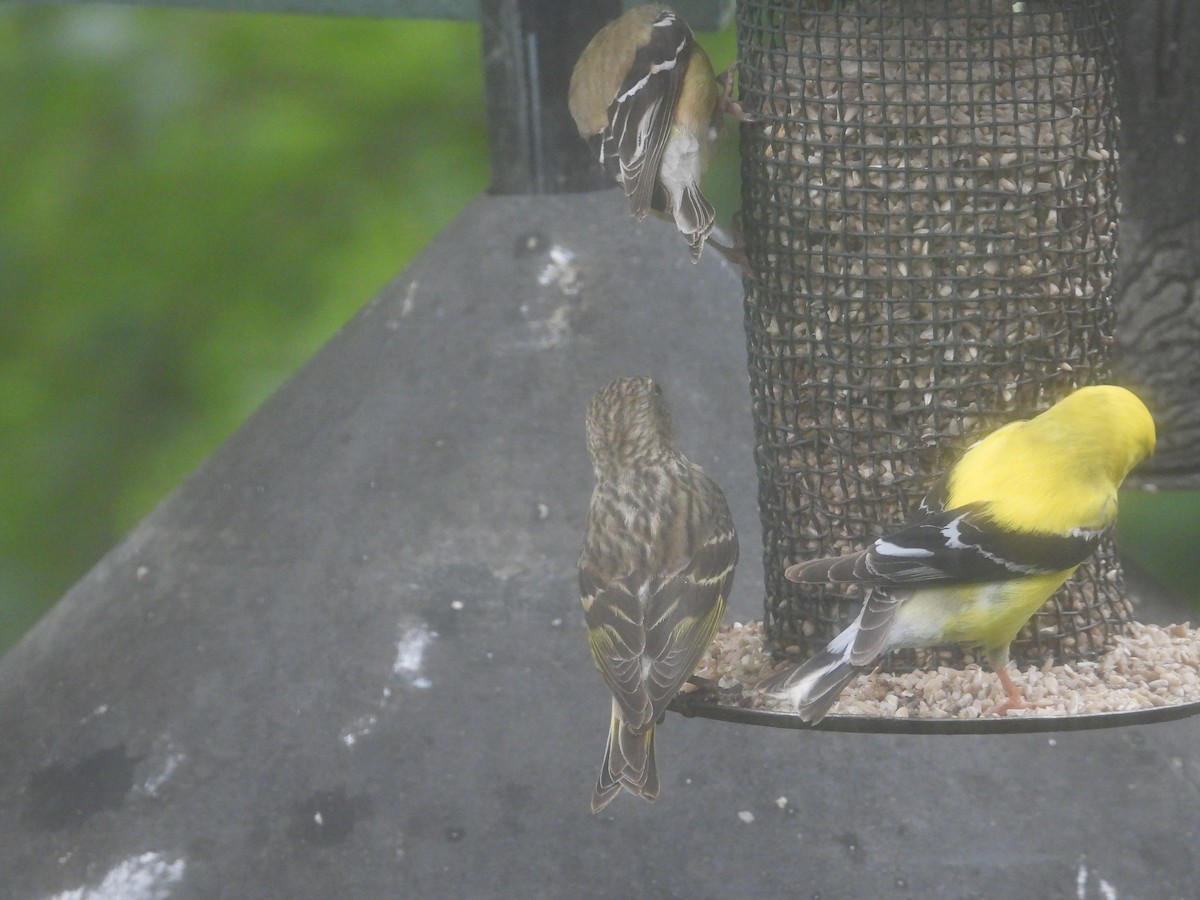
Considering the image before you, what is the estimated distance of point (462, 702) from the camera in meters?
3.79

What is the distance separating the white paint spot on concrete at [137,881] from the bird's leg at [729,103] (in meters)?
2.25

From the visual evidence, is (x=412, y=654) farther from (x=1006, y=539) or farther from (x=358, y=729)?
(x=1006, y=539)

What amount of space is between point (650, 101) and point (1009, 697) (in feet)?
5.82

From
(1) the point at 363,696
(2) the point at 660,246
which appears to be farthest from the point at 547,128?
(1) the point at 363,696

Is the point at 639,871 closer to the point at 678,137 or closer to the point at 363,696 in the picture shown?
the point at 363,696

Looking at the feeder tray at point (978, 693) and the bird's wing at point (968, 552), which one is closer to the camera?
the feeder tray at point (978, 693)

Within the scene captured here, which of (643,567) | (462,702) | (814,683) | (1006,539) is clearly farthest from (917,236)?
(462,702)

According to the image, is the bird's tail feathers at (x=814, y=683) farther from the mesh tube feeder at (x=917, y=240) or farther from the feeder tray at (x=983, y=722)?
the mesh tube feeder at (x=917, y=240)

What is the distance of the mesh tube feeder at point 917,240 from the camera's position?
3807 mm

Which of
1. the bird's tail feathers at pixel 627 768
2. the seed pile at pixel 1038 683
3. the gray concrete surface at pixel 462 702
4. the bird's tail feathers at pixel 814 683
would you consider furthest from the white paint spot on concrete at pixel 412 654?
the bird's tail feathers at pixel 814 683

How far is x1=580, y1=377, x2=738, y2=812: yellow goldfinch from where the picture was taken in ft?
11.5

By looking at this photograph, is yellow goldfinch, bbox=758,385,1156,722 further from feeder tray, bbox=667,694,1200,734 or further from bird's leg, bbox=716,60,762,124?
bird's leg, bbox=716,60,762,124

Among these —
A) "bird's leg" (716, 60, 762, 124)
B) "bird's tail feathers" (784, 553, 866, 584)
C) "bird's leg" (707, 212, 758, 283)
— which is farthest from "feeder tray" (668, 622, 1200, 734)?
"bird's leg" (716, 60, 762, 124)

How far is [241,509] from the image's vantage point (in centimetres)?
432
